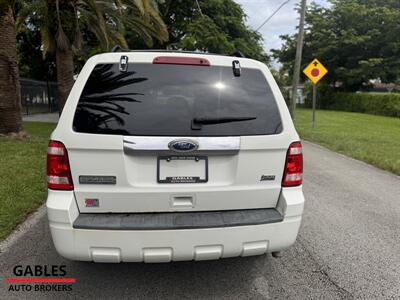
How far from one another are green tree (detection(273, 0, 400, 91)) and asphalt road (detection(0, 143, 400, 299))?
33.0m

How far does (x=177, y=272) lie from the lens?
3.26 metres

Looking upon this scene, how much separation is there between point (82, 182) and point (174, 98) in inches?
36.2

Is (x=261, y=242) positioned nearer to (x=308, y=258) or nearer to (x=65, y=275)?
(x=308, y=258)

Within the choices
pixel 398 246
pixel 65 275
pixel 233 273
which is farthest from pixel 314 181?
pixel 65 275

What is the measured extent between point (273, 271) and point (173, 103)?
1.85 m

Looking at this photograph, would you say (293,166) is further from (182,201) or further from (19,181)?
(19,181)

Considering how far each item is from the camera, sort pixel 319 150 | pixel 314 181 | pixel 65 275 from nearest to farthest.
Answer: pixel 65 275 < pixel 314 181 < pixel 319 150

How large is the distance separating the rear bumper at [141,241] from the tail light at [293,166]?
0.42m

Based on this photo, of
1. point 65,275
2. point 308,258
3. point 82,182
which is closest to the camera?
point 82,182

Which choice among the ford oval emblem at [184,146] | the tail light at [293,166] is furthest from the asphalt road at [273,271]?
the ford oval emblem at [184,146]

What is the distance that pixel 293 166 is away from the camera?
9.45 feet

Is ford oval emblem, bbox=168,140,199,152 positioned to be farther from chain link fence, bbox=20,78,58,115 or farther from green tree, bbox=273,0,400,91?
green tree, bbox=273,0,400,91

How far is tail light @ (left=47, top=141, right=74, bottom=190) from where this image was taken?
260 cm

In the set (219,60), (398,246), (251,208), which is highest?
(219,60)
